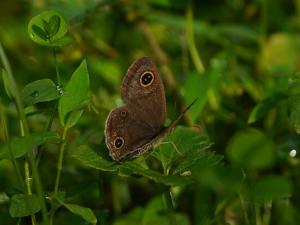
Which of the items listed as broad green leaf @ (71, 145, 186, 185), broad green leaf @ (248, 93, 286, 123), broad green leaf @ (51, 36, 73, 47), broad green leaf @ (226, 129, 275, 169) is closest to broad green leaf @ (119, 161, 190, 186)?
broad green leaf @ (71, 145, 186, 185)

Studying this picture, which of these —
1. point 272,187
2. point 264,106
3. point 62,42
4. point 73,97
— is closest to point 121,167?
point 73,97

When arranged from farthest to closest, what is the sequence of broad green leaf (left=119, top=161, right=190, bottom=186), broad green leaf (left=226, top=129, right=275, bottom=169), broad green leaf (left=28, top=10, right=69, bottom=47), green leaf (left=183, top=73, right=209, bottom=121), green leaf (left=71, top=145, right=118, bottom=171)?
green leaf (left=183, top=73, right=209, bottom=121) < broad green leaf (left=28, top=10, right=69, bottom=47) < green leaf (left=71, top=145, right=118, bottom=171) < broad green leaf (left=119, top=161, right=190, bottom=186) < broad green leaf (left=226, top=129, right=275, bottom=169)

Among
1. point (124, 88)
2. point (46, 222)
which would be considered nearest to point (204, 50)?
point (124, 88)

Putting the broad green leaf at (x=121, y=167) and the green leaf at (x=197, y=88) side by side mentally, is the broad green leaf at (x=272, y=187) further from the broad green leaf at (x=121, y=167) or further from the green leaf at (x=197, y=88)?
the green leaf at (x=197, y=88)

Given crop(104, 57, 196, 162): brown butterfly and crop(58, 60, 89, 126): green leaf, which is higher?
crop(58, 60, 89, 126): green leaf

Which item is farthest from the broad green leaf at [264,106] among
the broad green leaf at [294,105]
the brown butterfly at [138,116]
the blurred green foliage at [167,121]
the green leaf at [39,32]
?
the green leaf at [39,32]

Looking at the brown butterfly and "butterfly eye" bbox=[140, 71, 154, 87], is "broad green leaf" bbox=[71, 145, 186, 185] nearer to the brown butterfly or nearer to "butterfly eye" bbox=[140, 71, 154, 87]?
the brown butterfly
